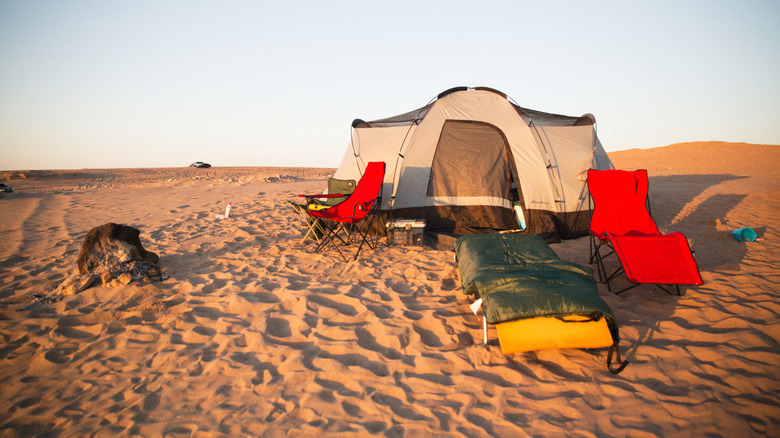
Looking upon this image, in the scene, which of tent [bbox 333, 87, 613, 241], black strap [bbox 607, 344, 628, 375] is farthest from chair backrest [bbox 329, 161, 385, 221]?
black strap [bbox 607, 344, 628, 375]

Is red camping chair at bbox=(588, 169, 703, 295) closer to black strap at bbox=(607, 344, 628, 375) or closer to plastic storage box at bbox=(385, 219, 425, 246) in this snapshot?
black strap at bbox=(607, 344, 628, 375)

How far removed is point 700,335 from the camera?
2635 mm

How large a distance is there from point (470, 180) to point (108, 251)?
16.7ft

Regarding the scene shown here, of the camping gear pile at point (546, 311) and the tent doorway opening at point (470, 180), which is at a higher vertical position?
the tent doorway opening at point (470, 180)

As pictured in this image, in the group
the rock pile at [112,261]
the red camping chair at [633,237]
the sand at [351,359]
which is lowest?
the sand at [351,359]

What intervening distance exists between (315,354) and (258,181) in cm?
1504

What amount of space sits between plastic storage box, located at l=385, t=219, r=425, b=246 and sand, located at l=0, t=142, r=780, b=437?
30.4 inches

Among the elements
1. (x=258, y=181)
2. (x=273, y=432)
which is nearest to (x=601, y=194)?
(x=273, y=432)

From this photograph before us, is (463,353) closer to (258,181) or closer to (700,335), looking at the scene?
(700,335)

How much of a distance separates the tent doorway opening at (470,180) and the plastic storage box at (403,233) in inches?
24.4

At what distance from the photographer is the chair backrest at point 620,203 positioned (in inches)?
165

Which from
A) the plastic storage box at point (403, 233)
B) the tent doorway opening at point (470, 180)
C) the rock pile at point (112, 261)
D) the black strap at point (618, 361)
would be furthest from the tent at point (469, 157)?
the black strap at point (618, 361)

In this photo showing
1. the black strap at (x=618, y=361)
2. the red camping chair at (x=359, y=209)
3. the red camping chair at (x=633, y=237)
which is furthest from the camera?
the red camping chair at (x=359, y=209)

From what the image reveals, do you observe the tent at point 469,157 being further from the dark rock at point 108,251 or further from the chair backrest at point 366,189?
the dark rock at point 108,251
